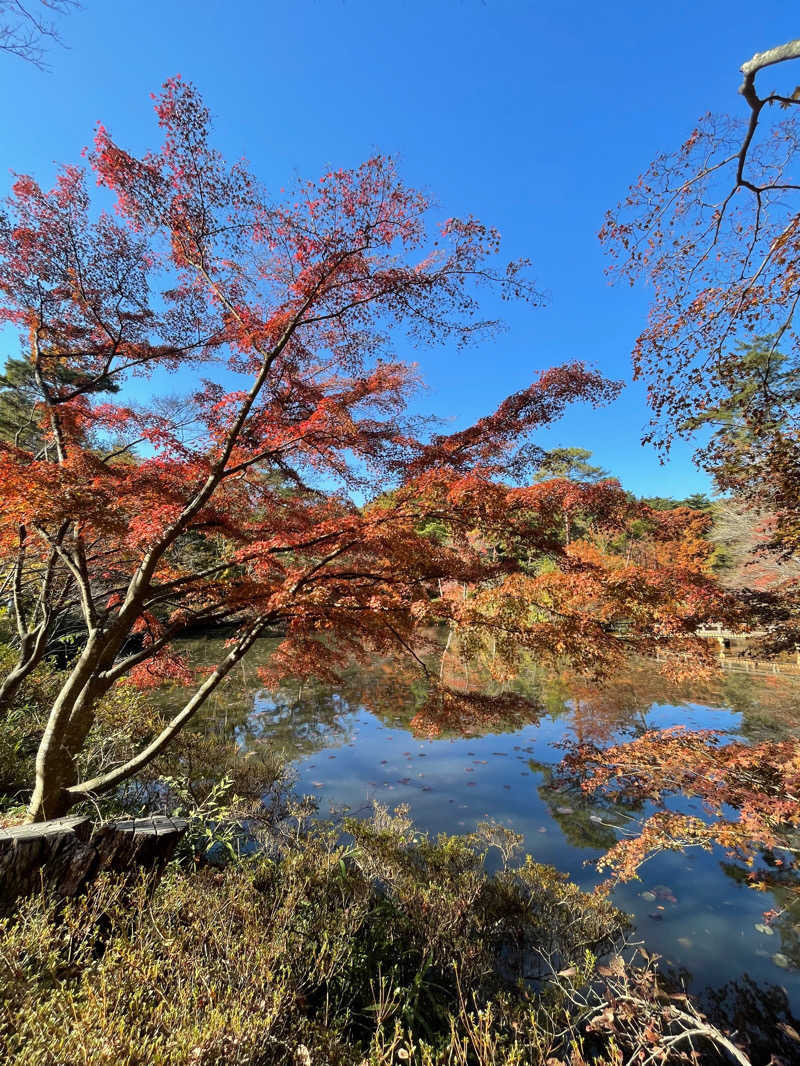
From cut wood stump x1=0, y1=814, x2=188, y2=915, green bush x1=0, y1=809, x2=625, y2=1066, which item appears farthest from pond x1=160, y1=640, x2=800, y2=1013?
cut wood stump x1=0, y1=814, x2=188, y2=915

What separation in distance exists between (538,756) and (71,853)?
8128 millimetres

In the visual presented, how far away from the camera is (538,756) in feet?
28.1

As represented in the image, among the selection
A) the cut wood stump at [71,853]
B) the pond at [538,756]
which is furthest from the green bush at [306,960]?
the pond at [538,756]

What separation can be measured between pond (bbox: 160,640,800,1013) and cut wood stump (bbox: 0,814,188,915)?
2.88m

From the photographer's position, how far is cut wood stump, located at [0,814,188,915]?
250 cm

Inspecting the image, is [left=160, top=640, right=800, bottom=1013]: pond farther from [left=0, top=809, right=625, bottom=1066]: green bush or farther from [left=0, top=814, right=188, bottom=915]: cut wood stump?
[left=0, top=814, right=188, bottom=915]: cut wood stump

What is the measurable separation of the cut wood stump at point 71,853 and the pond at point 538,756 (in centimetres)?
288

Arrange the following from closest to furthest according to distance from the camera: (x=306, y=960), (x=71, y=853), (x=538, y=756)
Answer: (x=306, y=960) → (x=71, y=853) → (x=538, y=756)

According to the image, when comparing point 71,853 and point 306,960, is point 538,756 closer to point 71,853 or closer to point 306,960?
point 306,960

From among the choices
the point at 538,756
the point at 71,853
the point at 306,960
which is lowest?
the point at 538,756

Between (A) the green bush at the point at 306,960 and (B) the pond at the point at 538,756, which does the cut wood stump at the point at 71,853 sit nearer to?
(A) the green bush at the point at 306,960

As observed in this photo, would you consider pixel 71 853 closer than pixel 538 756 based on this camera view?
Yes

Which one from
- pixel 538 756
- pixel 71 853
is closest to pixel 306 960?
pixel 71 853

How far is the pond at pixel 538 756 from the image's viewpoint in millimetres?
4305
